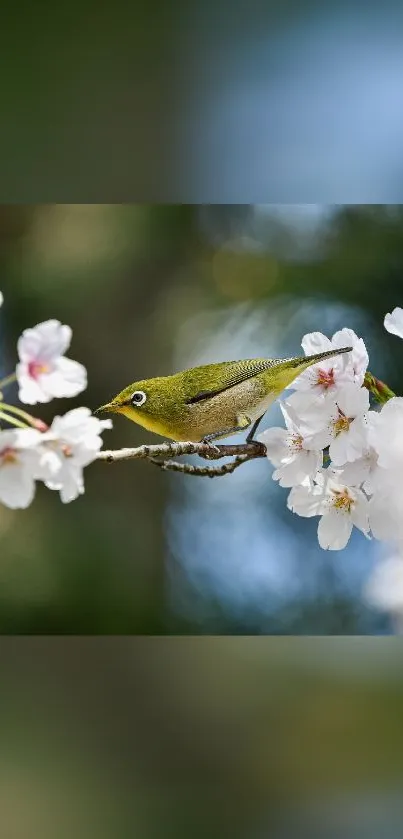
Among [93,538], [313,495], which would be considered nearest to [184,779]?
[93,538]

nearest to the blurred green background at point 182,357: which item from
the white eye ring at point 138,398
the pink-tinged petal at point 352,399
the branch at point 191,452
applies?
the white eye ring at point 138,398

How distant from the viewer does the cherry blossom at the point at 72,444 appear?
53 centimetres

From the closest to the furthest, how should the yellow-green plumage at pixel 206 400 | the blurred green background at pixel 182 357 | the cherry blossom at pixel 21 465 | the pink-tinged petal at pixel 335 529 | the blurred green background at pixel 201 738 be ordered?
1. the cherry blossom at pixel 21 465
2. the pink-tinged petal at pixel 335 529
3. the yellow-green plumage at pixel 206 400
4. the blurred green background at pixel 201 738
5. the blurred green background at pixel 182 357

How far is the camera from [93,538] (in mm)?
1786

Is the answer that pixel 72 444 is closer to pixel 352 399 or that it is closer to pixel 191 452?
pixel 352 399

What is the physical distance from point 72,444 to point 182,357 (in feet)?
4.17

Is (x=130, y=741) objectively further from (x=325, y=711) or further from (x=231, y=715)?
(x=325, y=711)

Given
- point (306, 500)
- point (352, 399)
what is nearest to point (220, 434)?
point (306, 500)

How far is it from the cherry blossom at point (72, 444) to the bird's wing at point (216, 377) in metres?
0.62

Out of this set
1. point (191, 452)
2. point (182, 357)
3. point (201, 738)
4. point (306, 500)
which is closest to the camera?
point (306, 500)

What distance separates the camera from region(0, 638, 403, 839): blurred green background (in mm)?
1457

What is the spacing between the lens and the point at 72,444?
54cm

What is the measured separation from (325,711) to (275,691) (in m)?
0.10

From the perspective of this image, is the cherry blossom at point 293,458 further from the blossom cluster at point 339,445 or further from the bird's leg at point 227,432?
the bird's leg at point 227,432
